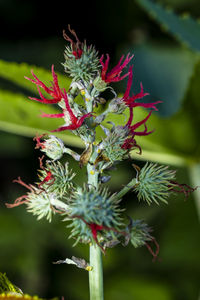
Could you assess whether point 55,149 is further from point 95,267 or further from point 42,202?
point 95,267

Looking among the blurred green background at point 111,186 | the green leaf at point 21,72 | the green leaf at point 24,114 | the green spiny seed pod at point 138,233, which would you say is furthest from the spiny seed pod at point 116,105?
the blurred green background at point 111,186

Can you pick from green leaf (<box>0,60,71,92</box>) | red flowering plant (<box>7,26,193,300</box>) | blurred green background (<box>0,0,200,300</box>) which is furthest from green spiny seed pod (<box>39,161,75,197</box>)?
blurred green background (<box>0,0,200,300</box>)

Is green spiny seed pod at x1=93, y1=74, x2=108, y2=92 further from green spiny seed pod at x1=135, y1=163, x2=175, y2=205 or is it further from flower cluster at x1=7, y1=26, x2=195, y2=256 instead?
green spiny seed pod at x1=135, y1=163, x2=175, y2=205

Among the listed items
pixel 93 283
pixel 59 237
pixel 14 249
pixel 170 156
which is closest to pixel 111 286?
pixel 59 237

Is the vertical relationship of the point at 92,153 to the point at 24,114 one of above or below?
below

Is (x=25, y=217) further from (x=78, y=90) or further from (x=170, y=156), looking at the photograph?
(x=78, y=90)

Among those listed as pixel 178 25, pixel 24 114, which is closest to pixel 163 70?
pixel 178 25

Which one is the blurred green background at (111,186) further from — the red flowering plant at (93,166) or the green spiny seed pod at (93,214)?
the green spiny seed pod at (93,214)
